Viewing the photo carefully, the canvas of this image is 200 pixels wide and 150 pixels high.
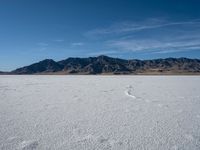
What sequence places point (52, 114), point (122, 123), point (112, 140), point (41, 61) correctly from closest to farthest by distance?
point (112, 140)
point (122, 123)
point (52, 114)
point (41, 61)

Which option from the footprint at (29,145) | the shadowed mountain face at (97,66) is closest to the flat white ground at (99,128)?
the footprint at (29,145)

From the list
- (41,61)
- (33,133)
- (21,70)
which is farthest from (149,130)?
(41,61)

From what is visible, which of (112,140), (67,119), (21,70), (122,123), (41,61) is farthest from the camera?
(41,61)

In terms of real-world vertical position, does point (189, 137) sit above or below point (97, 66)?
below

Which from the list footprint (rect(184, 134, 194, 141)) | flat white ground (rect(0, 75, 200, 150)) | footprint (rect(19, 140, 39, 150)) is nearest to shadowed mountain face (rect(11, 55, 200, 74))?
flat white ground (rect(0, 75, 200, 150))

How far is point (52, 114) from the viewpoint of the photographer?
251 inches

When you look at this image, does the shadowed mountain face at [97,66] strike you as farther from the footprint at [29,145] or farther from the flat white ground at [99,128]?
the footprint at [29,145]

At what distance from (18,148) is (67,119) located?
205cm

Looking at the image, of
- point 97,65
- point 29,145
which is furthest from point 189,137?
point 97,65

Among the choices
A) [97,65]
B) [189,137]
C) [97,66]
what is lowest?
[189,137]

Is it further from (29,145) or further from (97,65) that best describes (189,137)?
(97,65)

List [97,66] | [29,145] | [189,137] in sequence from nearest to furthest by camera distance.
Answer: [29,145]
[189,137]
[97,66]

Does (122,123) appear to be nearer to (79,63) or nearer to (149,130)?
(149,130)

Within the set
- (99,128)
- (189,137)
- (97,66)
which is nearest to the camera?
(189,137)
